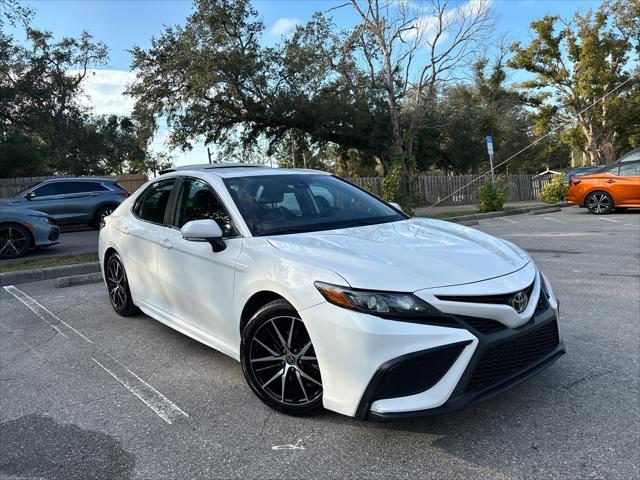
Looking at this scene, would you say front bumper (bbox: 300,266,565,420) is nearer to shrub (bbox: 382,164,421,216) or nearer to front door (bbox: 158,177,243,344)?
front door (bbox: 158,177,243,344)

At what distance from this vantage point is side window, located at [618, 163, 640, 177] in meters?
14.4

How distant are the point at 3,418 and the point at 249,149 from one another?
87.6ft

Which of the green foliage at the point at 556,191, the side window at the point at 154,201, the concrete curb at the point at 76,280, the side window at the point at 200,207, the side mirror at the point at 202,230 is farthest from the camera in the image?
the green foliage at the point at 556,191

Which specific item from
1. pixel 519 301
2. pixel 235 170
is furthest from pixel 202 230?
pixel 519 301

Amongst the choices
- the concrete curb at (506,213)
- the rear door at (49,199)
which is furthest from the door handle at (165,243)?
the concrete curb at (506,213)

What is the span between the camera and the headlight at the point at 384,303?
8.63 ft

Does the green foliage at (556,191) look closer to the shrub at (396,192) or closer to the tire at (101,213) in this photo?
the shrub at (396,192)

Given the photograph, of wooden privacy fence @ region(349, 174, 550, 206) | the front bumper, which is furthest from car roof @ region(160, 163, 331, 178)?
wooden privacy fence @ region(349, 174, 550, 206)

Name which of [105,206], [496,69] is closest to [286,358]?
[105,206]

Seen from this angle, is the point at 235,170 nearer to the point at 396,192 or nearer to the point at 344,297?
the point at 344,297

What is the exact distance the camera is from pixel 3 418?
3.35 meters

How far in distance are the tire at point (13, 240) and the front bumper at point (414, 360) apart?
9542mm

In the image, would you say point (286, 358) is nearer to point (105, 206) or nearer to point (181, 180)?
point (181, 180)

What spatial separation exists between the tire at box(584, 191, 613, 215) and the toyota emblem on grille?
14.1 m
